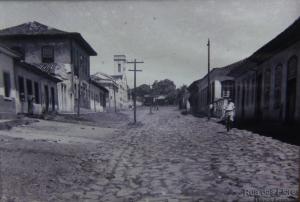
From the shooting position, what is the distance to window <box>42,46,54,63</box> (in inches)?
995

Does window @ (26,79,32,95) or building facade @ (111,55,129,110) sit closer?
window @ (26,79,32,95)

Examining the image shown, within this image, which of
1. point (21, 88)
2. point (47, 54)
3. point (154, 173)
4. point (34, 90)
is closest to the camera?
point (154, 173)

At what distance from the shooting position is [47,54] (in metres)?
25.4

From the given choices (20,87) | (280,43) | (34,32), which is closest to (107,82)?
(34,32)

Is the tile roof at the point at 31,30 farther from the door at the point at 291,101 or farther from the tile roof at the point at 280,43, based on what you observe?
the door at the point at 291,101

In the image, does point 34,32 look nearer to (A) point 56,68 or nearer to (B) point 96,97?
(A) point 56,68

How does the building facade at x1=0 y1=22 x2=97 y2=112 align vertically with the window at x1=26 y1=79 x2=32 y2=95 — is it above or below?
above

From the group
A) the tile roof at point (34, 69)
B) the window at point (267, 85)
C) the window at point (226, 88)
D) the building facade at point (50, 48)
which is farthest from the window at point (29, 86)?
the window at point (226, 88)

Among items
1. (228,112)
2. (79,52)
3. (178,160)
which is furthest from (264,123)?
(79,52)

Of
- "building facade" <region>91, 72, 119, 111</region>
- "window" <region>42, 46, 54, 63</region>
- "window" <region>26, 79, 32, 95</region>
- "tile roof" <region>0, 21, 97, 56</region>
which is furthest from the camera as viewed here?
"building facade" <region>91, 72, 119, 111</region>

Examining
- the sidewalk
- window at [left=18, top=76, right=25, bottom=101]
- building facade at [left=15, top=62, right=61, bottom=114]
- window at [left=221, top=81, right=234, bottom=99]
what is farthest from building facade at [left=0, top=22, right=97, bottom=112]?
window at [left=221, top=81, right=234, bottom=99]

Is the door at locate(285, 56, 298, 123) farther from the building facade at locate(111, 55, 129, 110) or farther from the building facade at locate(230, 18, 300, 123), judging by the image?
the building facade at locate(111, 55, 129, 110)

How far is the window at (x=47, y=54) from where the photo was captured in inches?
995

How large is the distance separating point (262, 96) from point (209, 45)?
39.9ft
